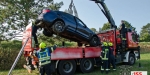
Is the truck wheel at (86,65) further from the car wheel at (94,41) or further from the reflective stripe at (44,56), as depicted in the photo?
the reflective stripe at (44,56)

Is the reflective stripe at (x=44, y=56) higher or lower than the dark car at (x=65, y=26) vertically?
lower

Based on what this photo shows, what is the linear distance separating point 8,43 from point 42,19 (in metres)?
11.2

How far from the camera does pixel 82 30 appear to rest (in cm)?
963

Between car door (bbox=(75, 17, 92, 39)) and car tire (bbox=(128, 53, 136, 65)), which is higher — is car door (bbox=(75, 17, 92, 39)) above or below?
above

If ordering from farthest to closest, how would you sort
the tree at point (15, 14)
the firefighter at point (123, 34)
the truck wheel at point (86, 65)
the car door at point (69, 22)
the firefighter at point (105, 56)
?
1. the tree at point (15, 14)
2. the firefighter at point (123, 34)
3. the firefighter at point (105, 56)
4. the truck wheel at point (86, 65)
5. the car door at point (69, 22)

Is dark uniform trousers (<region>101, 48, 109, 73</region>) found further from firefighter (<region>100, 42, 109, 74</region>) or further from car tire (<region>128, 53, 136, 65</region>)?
car tire (<region>128, 53, 136, 65</region>)

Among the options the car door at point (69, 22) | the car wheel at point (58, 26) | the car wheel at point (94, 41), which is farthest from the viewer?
the car wheel at point (94, 41)

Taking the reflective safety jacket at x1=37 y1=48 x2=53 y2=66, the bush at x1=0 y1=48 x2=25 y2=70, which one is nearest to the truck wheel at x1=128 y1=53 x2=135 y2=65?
the bush at x1=0 y1=48 x2=25 y2=70

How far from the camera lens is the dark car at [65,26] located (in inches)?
332

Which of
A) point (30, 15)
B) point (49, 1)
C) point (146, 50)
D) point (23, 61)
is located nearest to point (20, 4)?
point (30, 15)

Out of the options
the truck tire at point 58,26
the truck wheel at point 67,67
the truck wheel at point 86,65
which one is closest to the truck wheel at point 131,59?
the truck wheel at point 86,65

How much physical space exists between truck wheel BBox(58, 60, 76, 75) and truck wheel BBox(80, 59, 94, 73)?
0.52m

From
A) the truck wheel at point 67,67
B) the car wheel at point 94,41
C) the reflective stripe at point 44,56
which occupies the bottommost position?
the truck wheel at point 67,67

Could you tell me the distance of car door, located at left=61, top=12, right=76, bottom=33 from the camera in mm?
8922
